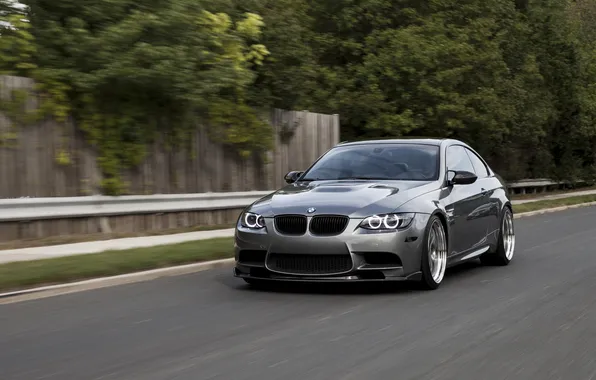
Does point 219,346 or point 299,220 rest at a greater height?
point 299,220

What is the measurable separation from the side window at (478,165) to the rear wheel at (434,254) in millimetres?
2315

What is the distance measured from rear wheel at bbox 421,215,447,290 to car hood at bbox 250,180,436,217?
1.26 feet

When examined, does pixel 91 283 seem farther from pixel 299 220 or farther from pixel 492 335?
pixel 492 335

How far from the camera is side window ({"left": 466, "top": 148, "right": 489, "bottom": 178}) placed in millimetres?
11742

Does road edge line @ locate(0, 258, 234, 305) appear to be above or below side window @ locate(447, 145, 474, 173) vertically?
below

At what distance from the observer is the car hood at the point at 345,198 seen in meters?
8.80

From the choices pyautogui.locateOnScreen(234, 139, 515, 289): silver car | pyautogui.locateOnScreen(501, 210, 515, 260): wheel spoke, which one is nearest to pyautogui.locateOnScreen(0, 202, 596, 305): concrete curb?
pyautogui.locateOnScreen(234, 139, 515, 289): silver car

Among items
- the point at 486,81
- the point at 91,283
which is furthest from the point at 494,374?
the point at 486,81

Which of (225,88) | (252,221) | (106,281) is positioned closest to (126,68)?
(225,88)

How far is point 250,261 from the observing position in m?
9.13

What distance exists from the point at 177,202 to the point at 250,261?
824 centimetres

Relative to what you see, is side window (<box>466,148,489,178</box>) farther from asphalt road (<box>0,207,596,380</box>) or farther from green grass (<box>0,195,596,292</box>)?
green grass (<box>0,195,596,292</box>)

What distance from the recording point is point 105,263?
35.6 feet

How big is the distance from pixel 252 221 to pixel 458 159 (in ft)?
10.4
